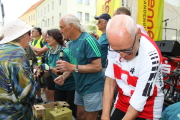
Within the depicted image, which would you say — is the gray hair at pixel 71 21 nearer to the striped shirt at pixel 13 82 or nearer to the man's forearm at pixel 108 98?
the striped shirt at pixel 13 82

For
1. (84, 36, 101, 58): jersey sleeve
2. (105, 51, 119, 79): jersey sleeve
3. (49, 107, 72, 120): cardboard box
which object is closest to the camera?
(105, 51, 119, 79): jersey sleeve

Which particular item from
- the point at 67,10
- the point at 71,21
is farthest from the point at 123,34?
the point at 67,10

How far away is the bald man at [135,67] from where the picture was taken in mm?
1110

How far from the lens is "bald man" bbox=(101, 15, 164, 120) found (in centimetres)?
111

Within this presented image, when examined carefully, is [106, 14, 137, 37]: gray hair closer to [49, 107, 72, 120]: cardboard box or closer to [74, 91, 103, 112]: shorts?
[74, 91, 103, 112]: shorts

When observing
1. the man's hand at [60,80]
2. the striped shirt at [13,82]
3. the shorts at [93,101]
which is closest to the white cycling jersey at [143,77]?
the shorts at [93,101]

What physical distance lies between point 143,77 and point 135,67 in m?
0.11

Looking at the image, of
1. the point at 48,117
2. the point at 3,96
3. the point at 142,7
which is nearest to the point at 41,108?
the point at 48,117

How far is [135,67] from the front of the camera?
127 cm

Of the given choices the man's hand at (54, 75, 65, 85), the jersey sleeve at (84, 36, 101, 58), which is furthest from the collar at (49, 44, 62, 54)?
the jersey sleeve at (84, 36, 101, 58)

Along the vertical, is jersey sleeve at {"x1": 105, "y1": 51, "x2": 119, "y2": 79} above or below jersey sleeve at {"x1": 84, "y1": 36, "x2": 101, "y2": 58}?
below

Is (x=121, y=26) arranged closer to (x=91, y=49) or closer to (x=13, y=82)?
(x=91, y=49)

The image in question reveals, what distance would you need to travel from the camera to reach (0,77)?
5.00 ft

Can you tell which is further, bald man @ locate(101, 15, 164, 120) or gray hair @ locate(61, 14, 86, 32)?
gray hair @ locate(61, 14, 86, 32)
